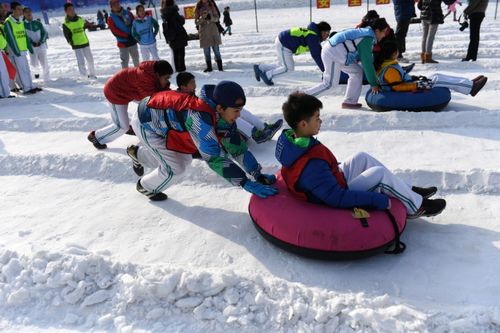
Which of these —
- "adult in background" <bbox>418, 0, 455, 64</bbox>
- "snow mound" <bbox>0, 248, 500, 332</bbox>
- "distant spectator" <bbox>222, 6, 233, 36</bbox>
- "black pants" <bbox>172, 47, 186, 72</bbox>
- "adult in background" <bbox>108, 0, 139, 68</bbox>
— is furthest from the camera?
"distant spectator" <bbox>222, 6, 233, 36</bbox>

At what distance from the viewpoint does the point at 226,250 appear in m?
3.20

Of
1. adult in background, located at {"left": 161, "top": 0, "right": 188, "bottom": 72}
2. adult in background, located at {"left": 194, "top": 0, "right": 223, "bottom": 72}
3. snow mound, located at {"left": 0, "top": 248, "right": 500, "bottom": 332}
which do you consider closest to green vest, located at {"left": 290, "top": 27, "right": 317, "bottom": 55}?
adult in background, located at {"left": 194, "top": 0, "right": 223, "bottom": 72}

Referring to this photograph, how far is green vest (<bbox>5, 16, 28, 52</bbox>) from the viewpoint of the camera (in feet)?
27.2

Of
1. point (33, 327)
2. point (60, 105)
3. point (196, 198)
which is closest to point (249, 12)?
point (60, 105)

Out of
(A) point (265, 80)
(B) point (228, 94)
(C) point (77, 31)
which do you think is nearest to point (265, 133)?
(B) point (228, 94)

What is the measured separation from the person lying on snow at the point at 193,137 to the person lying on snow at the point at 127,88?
0.87m

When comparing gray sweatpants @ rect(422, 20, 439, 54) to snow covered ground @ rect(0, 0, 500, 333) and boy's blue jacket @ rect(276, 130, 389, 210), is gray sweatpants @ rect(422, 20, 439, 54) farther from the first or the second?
boy's blue jacket @ rect(276, 130, 389, 210)

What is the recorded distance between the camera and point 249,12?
24.1 meters

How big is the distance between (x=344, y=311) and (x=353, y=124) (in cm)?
328

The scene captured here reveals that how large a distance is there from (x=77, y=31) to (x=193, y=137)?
688 cm

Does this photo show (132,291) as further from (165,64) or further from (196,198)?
(165,64)

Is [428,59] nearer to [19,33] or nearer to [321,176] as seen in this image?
[321,176]

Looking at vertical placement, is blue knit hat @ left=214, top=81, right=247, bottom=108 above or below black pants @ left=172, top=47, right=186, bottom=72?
above

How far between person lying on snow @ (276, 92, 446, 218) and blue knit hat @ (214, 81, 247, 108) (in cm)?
40
